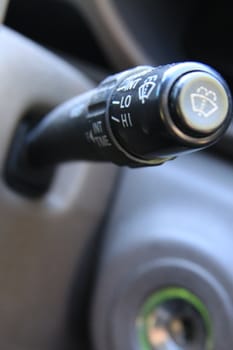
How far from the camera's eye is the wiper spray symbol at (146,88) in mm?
316

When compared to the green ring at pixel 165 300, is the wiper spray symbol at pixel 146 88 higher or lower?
higher

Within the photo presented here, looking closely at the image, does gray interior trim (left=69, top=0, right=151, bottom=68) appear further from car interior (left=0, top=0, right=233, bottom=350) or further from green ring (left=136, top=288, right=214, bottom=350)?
green ring (left=136, top=288, right=214, bottom=350)

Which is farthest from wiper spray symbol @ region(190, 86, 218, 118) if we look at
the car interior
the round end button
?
the car interior

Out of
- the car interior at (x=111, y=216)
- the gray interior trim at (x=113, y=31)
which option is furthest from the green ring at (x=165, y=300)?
the gray interior trim at (x=113, y=31)

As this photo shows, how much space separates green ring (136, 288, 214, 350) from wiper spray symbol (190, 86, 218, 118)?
31cm

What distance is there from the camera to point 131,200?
66 centimetres

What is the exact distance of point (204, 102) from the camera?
0.31 m

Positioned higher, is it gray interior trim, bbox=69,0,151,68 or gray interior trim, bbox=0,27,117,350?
gray interior trim, bbox=69,0,151,68

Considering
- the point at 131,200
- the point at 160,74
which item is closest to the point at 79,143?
the point at 160,74

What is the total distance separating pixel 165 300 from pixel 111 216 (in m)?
0.11

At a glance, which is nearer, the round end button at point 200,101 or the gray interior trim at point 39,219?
the round end button at point 200,101

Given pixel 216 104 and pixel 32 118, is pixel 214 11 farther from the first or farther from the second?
pixel 216 104

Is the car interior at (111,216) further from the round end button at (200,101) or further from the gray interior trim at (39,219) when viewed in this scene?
the round end button at (200,101)

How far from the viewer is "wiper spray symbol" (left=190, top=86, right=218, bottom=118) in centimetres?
31
